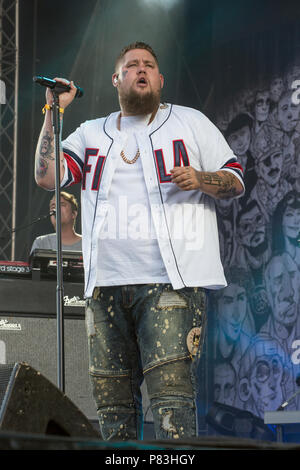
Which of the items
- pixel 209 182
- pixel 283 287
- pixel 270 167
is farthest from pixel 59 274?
pixel 270 167

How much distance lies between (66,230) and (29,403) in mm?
4396

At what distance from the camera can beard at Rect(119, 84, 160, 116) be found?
95.9 inches

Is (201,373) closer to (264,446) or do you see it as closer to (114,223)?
(114,223)

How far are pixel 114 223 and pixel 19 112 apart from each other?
4071 millimetres

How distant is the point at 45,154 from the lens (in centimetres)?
255

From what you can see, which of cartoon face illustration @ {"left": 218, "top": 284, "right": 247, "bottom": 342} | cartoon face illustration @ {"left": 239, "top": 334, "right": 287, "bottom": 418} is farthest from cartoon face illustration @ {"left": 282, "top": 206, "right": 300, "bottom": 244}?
cartoon face illustration @ {"left": 239, "top": 334, "right": 287, "bottom": 418}

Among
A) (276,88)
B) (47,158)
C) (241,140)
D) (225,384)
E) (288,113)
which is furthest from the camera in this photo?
(241,140)

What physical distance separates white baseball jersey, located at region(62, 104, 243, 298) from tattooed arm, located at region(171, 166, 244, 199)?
0.20ft

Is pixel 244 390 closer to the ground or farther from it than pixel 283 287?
closer to the ground

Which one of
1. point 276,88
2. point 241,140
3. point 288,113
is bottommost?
point 241,140

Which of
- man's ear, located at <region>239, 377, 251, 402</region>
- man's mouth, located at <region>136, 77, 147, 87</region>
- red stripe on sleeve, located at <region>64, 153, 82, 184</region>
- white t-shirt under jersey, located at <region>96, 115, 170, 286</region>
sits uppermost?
man's mouth, located at <region>136, 77, 147, 87</region>

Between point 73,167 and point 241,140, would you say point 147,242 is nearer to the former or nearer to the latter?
point 73,167

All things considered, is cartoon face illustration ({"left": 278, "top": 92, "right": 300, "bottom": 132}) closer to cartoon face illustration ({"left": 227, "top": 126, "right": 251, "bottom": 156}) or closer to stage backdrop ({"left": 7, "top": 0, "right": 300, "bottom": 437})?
stage backdrop ({"left": 7, "top": 0, "right": 300, "bottom": 437})

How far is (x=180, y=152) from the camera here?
7.79 ft
